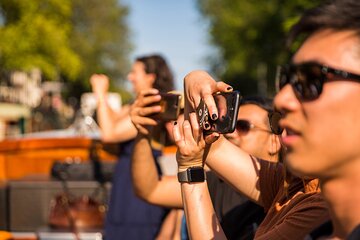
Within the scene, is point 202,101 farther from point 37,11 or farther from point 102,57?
point 102,57

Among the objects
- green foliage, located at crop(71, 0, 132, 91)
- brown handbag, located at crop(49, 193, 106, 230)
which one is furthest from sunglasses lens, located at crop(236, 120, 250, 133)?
green foliage, located at crop(71, 0, 132, 91)

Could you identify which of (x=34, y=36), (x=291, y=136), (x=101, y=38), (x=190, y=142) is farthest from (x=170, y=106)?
(x=101, y=38)

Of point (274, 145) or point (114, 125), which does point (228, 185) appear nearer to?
point (274, 145)

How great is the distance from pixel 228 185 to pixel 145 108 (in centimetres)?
40

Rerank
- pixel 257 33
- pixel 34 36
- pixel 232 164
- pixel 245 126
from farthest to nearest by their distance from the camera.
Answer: pixel 257 33
pixel 34 36
pixel 245 126
pixel 232 164

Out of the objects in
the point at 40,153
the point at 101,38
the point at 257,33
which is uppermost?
the point at 257,33

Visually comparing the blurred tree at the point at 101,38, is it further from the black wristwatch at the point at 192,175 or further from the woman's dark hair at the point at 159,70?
the black wristwatch at the point at 192,175

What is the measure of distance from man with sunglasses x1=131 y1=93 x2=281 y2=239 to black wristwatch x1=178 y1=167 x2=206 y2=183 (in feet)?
1.77

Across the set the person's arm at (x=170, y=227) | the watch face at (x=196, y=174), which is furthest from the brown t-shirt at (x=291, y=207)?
the person's arm at (x=170, y=227)

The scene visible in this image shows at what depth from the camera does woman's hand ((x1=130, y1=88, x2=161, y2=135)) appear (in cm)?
239

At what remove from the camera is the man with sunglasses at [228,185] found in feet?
7.54

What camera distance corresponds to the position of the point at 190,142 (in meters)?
1.72

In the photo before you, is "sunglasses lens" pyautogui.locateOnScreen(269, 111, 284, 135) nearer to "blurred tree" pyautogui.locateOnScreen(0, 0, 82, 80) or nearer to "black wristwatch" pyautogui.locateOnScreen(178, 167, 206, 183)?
"black wristwatch" pyautogui.locateOnScreen(178, 167, 206, 183)

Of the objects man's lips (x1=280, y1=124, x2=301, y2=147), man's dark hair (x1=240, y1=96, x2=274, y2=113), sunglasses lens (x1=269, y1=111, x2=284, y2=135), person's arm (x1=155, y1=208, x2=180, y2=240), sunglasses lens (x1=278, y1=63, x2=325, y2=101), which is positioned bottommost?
person's arm (x1=155, y1=208, x2=180, y2=240)
